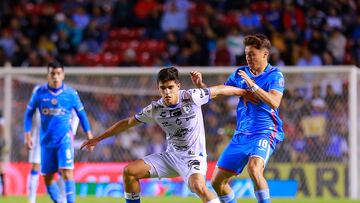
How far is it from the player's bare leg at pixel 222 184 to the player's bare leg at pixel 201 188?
1.93 ft

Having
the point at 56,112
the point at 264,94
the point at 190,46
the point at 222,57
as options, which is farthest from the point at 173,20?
→ the point at 264,94

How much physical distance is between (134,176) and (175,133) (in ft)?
1.96

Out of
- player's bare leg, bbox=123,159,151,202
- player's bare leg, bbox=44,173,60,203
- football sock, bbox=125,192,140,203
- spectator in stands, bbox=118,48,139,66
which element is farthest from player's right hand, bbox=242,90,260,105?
spectator in stands, bbox=118,48,139,66

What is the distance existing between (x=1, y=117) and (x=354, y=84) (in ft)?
21.9

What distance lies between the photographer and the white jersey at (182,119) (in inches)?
376

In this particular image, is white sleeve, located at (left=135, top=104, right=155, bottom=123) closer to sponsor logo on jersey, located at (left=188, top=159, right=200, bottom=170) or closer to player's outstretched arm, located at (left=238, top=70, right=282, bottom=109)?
sponsor logo on jersey, located at (left=188, top=159, right=200, bottom=170)

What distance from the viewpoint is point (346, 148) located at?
17828 mm

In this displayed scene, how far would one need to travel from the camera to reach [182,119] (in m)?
9.59

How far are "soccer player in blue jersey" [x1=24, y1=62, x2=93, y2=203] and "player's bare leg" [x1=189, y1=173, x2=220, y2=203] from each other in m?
3.79

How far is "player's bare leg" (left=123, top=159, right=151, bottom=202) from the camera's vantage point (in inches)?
372

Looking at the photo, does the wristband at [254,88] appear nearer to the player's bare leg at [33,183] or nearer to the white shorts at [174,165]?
the white shorts at [174,165]

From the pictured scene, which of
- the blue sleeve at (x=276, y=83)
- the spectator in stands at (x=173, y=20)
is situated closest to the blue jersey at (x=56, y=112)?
the blue sleeve at (x=276, y=83)

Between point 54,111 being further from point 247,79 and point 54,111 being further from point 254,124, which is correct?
point 247,79

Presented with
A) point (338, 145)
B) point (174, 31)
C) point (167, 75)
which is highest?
point (174, 31)
